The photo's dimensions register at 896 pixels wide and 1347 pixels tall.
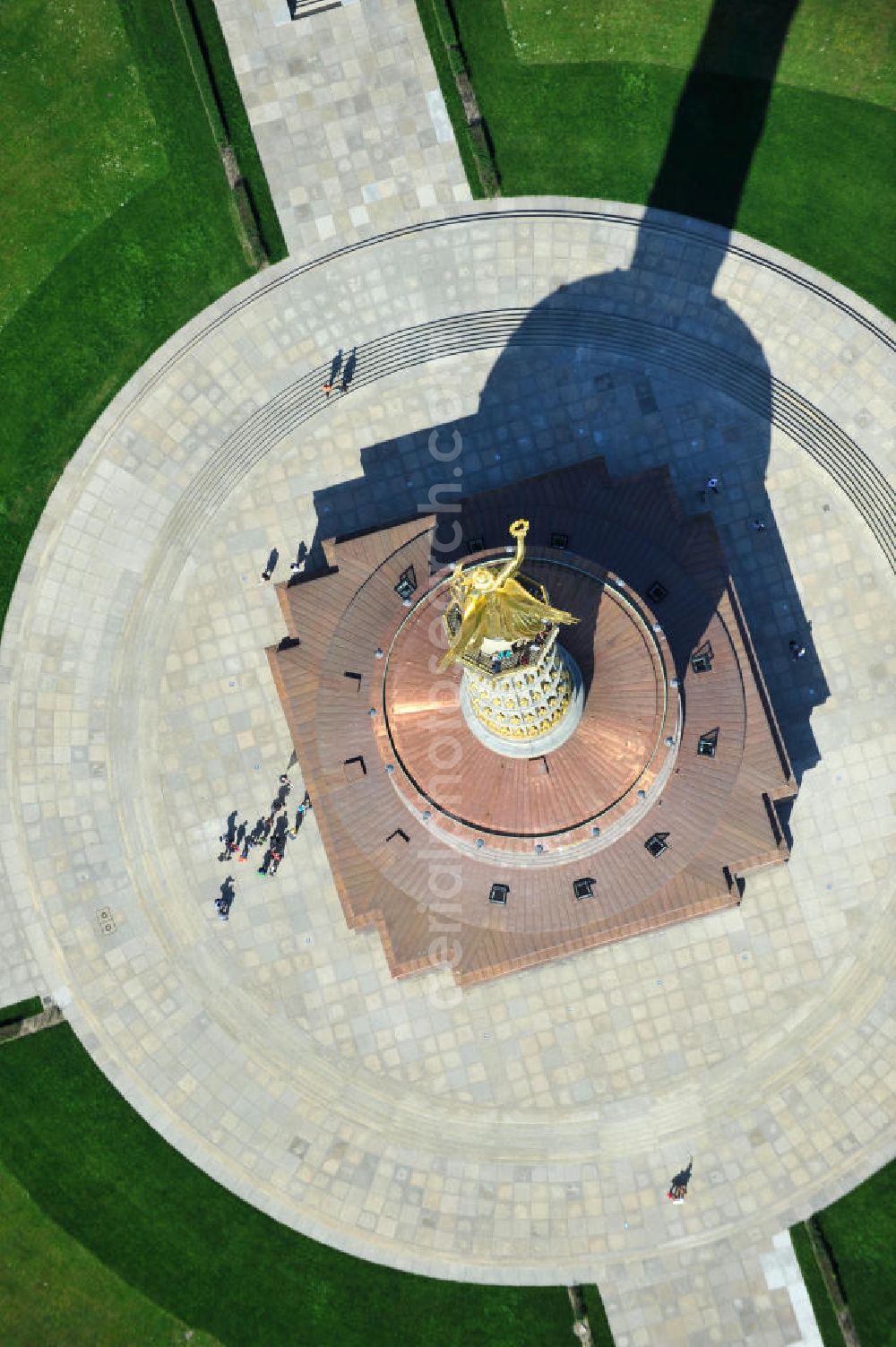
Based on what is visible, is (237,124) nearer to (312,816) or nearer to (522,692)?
(312,816)

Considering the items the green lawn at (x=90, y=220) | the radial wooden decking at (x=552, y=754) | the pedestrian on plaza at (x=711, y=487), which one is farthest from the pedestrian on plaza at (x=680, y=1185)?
the green lawn at (x=90, y=220)

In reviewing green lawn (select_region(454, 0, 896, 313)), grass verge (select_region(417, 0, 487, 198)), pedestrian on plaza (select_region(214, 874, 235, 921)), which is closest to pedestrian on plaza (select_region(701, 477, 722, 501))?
green lawn (select_region(454, 0, 896, 313))

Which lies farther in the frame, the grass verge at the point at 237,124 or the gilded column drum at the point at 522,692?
the grass verge at the point at 237,124

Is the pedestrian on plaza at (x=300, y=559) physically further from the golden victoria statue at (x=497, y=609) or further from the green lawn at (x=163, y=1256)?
the green lawn at (x=163, y=1256)

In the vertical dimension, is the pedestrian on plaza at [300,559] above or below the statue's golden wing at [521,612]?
above

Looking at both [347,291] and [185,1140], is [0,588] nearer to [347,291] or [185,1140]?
[347,291]

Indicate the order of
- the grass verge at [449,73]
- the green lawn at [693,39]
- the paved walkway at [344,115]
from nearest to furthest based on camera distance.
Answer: the green lawn at [693,39]
the grass verge at [449,73]
the paved walkway at [344,115]

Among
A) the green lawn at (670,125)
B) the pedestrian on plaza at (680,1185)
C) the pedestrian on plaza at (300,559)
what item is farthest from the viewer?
the pedestrian on plaza at (300,559)
